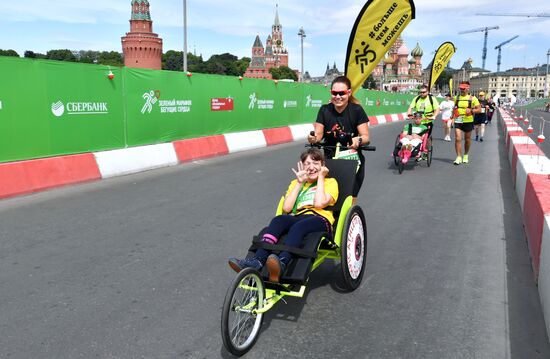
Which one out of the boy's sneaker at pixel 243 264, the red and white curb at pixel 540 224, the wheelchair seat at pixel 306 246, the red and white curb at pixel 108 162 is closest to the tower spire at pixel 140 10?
the red and white curb at pixel 108 162

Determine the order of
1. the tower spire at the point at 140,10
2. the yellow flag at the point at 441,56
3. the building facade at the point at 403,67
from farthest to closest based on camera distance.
A: the building facade at the point at 403,67, the tower spire at the point at 140,10, the yellow flag at the point at 441,56

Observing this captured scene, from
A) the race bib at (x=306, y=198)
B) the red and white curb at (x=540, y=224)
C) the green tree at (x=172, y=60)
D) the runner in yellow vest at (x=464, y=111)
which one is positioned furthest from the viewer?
the green tree at (x=172, y=60)

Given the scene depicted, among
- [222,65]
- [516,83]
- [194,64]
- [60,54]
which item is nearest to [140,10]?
[60,54]

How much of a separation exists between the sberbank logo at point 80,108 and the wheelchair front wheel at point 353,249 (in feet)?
20.8

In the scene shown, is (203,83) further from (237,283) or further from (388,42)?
(237,283)

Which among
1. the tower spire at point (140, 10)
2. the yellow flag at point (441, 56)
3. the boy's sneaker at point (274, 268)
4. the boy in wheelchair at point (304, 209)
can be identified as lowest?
the boy's sneaker at point (274, 268)

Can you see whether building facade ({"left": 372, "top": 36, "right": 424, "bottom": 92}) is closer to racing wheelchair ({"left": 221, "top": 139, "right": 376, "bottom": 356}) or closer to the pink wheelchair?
the pink wheelchair

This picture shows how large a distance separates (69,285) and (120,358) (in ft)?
4.46

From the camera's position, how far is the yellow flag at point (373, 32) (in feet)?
24.4

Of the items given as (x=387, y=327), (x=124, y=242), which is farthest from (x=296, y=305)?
(x=124, y=242)

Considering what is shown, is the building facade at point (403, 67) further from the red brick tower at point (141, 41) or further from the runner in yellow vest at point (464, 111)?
the runner in yellow vest at point (464, 111)

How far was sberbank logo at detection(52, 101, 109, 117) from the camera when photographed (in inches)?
318

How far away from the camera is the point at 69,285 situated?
3881mm

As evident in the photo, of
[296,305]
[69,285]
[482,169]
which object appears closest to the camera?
[296,305]
